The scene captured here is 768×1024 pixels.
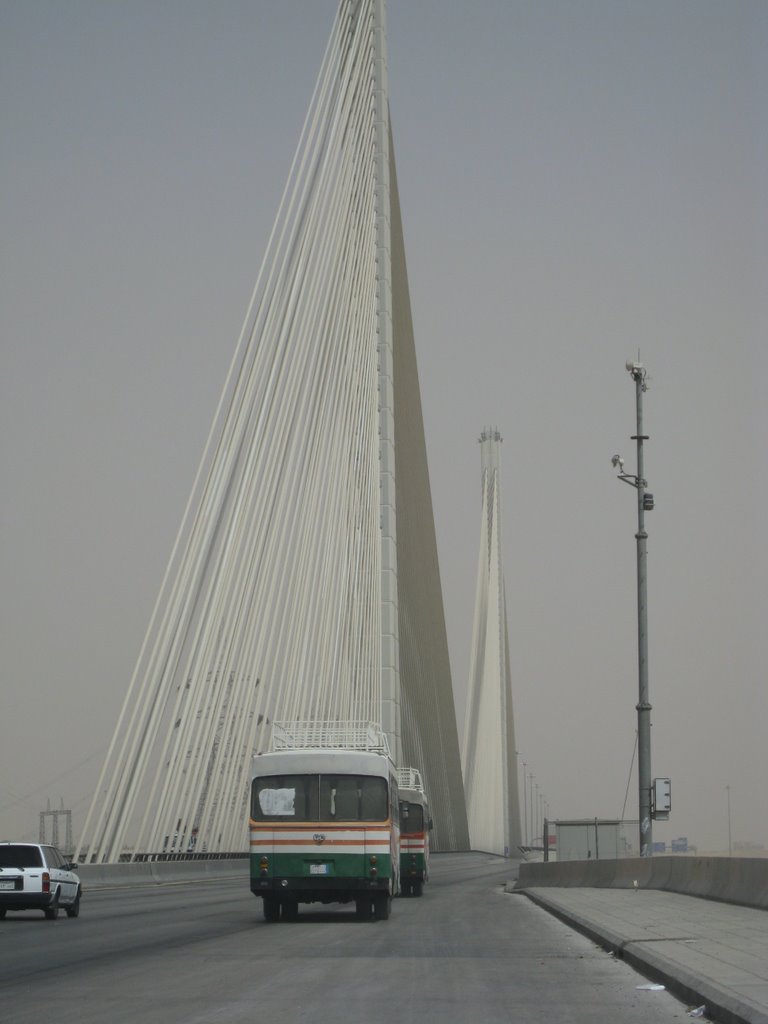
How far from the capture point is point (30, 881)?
2088cm

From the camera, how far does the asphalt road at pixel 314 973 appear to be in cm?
916

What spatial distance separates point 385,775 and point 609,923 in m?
4.66

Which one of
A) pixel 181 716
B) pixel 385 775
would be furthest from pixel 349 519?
pixel 385 775

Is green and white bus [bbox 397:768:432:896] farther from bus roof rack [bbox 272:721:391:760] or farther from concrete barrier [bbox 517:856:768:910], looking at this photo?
concrete barrier [bbox 517:856:768:910]

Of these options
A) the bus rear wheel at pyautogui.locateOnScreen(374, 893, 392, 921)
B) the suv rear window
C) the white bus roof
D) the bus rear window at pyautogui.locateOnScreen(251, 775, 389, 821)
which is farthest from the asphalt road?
A: the white bus roof

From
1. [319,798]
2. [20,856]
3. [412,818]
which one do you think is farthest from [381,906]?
[412,818]

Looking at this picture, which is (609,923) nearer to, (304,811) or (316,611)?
(304,811)

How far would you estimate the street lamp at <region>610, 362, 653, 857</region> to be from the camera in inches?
988

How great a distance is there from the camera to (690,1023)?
867cm

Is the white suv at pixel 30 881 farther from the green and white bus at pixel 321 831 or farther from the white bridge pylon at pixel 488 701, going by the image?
the white bridge pylon at pixel 488 701

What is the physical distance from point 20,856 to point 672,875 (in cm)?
958

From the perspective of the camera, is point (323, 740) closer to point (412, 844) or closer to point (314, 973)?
point (412, 844)

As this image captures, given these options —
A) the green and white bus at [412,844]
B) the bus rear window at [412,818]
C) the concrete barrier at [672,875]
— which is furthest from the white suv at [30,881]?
the bus rear window at [412,818]

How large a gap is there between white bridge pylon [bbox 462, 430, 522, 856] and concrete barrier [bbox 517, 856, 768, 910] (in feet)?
123
